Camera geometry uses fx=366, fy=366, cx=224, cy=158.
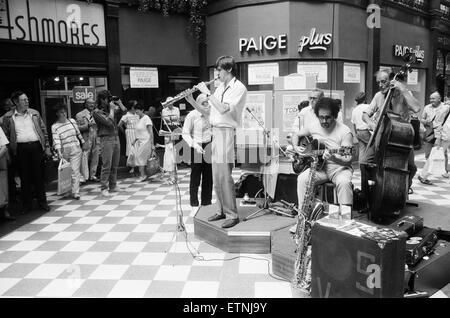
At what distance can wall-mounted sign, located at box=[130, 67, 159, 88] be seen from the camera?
7.77m

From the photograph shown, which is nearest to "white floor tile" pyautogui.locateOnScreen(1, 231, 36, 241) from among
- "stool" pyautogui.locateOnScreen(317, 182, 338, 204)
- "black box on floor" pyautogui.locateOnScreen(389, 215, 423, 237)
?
"stool" pyautogui.locateOnScreen(317, 182, 338, 204)

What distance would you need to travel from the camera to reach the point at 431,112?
6695 mm

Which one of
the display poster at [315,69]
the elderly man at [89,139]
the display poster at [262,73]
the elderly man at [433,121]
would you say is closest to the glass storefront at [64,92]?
the elderly man at [89,139]

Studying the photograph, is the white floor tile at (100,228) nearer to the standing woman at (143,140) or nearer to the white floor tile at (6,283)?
the white floor tile at (6,283)

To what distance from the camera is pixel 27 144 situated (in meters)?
5.12

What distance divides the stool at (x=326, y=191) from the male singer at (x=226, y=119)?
91cm

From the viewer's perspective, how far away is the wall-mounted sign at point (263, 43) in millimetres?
7414

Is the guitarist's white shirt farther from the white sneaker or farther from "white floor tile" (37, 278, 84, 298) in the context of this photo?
the white sneaker

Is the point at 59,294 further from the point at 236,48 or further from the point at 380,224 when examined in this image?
the point at 236,48

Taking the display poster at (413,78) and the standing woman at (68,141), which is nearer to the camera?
the standing woman at (68,141)

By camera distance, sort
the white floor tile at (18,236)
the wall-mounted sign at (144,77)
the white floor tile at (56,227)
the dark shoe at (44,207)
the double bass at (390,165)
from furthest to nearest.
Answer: the wall-mounted sign at (144,77) → the dark shoe at (44,207) → the white floor tile at (56,227) → the white floor tile at (18,236) → the double bass at (390,165)

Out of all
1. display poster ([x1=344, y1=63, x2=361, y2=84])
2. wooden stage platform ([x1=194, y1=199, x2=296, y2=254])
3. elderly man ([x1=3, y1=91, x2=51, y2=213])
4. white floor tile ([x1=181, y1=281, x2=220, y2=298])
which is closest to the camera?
white floor tile ([x1=181, y1=281, x2=220, y2=298])

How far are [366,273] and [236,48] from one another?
21.4ft

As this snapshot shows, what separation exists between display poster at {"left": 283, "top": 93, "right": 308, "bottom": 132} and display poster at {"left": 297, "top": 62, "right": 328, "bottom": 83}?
1000 millimetres
